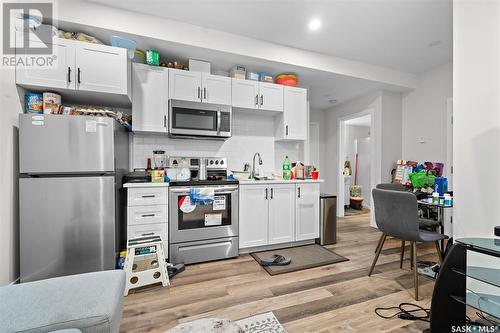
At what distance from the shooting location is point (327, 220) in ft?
10.5

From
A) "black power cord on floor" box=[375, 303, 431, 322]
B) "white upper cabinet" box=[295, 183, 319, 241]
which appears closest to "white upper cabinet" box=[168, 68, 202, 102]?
"white upper cabinet" box=[295, 183, 319, 241]

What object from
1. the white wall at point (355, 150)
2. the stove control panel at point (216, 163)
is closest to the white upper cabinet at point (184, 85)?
the stove control panel at point (216, 163)

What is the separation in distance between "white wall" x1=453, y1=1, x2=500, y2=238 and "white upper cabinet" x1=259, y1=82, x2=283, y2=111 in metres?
1.95

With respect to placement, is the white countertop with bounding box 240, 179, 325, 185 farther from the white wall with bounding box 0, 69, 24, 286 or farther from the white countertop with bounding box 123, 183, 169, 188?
the white wall with bounding box 0, 69, 24, 286

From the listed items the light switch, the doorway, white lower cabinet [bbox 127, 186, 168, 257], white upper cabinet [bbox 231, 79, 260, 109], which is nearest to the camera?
white lower cabinet [bbox 127, 186, 168, 257]

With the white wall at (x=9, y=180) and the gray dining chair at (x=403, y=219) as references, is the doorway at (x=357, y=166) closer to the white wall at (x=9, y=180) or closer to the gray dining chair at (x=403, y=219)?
the gray dining chair at (x=403, y=219)

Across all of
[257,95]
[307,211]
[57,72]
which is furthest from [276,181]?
[57,72]

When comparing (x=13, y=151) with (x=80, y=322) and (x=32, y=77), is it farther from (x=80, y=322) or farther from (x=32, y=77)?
(x=80, y=322)

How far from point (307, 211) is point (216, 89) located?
215cm

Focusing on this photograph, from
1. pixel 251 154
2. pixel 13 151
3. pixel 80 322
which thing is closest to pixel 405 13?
pixel 251 154

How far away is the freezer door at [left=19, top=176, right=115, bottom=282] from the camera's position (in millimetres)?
1883

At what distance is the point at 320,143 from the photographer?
18.1 ft

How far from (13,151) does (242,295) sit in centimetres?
242

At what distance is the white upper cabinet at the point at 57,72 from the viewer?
203 centimetres
